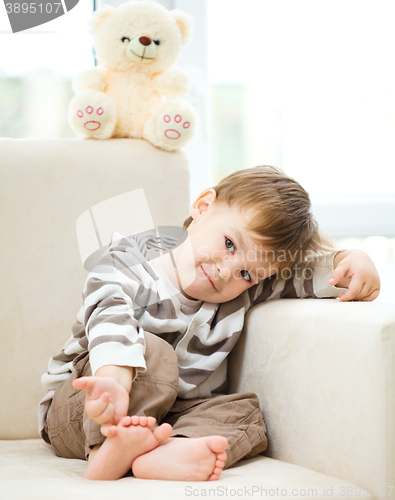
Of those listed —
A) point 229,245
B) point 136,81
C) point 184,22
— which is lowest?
point 229,245

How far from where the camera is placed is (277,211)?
82 centimetres

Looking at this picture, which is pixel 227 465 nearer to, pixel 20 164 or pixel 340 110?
pixel 20 164

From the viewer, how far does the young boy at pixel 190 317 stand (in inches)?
24.3

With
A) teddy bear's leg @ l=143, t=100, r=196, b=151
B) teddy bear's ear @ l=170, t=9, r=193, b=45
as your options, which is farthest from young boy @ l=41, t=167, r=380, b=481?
teddy bear's ear @ l=170, t=9, r=193, b=45

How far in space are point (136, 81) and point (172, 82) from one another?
3.2 inches

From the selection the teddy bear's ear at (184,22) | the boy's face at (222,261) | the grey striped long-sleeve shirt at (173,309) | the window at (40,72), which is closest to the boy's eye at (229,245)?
the boy's face at (222,261)

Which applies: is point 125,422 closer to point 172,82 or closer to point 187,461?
point 187,461

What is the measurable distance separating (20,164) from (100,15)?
40cm

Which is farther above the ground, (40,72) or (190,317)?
(40,72)

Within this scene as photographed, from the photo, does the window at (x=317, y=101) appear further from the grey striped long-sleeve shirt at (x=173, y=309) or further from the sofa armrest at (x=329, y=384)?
the sofa armrest at (x=329, y=384)

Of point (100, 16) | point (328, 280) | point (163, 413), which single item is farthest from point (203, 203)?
point (100, 16)

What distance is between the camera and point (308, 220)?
2.87ft

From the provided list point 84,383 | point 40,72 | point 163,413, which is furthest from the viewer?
point 40,72

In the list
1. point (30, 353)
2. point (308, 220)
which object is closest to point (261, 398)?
point (308, 220)
